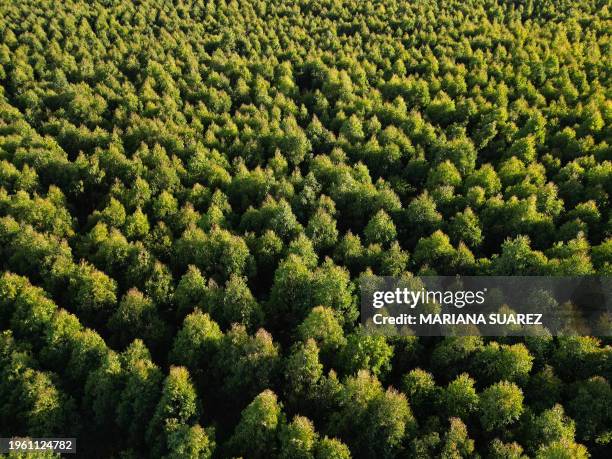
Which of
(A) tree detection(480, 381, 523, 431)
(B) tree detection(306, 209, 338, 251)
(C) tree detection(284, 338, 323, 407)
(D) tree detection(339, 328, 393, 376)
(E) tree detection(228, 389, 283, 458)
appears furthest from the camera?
(B) tree detection(306, 209, 338, 251)

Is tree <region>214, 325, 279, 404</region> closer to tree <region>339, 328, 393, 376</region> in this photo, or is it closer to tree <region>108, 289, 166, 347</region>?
tree <region>339, 328, 393, 376</region>

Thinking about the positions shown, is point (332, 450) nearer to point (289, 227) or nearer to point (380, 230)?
point (289, 227)

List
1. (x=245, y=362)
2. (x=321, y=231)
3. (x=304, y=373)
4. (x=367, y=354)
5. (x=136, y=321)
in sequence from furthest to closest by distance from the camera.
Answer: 1. (x=321, y=231)
2. (x=136, y=321)
3. (x=367, y=354)
4. (x=245, y=362)
5. (x=304, y=373)

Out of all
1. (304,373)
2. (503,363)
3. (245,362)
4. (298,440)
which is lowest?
(298,440)

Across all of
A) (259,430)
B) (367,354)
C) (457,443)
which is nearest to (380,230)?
(367,354)

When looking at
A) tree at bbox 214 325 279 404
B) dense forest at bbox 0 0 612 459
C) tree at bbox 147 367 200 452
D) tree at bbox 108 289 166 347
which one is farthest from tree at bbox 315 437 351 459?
tree at bbox 108 289 166 347

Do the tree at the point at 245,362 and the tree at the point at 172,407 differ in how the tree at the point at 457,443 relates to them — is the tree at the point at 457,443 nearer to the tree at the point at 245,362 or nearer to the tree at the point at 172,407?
the tree at the point at 245,362

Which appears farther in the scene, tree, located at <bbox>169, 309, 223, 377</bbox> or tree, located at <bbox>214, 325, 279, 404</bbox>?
tree, located at <bbox>169, 309, 223, 377</bbox>

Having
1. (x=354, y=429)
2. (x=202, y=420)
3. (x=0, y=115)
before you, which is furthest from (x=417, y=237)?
(x=0, y=115)

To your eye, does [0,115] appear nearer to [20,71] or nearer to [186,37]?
[20,71]
